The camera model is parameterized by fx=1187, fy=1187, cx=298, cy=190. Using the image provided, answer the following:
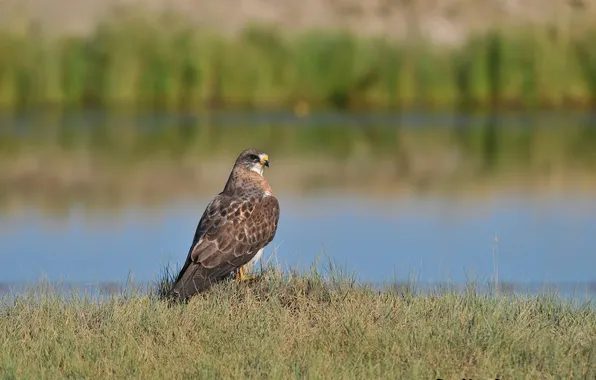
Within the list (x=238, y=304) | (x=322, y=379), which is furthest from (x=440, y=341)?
(x=238, y=304)

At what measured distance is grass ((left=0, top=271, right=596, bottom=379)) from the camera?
23.6ft

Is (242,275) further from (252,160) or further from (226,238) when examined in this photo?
(252,160)

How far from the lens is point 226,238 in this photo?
30.0 feet

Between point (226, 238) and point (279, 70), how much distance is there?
21189mm

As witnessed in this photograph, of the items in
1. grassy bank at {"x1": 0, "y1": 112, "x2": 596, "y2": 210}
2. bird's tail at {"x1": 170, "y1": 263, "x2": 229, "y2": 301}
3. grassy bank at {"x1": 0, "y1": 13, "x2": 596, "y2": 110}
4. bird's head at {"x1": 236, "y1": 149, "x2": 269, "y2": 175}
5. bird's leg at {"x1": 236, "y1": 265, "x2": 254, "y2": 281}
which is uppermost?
grassy bank at {"x1": 0, "y1": 13, "x2": 596, "y2": 110}

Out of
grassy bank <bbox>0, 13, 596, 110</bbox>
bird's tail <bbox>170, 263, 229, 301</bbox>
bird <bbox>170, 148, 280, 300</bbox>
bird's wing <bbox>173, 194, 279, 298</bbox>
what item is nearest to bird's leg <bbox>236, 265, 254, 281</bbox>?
bird <bbox>170, 148, 280, 300</bbox>

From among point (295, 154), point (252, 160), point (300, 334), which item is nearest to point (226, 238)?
point (252, 160)

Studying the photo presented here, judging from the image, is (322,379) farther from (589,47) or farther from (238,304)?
(589,47)

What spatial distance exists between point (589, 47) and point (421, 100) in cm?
469

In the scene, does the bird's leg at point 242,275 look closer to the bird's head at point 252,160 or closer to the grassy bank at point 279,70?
the bird's head at point 252,160

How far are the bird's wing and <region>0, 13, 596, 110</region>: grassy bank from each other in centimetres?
2035

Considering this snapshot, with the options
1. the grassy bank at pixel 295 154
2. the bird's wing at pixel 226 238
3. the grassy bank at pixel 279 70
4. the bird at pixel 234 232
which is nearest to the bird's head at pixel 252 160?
the bird at pixel 234 232

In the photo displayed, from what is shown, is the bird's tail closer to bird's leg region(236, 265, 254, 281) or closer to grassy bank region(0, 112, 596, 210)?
bird's leg region(236, 265, 254, 281)

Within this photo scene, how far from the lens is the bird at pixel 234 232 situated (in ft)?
29.1
